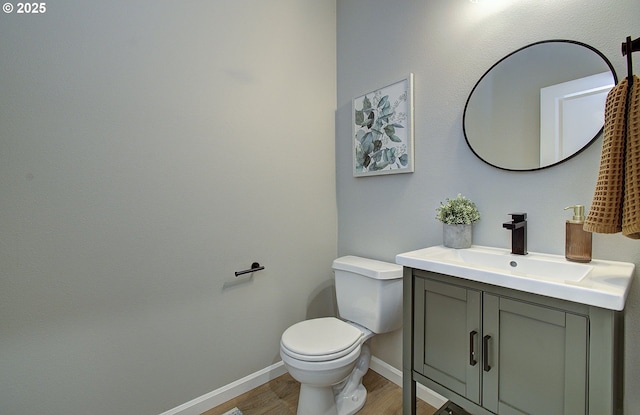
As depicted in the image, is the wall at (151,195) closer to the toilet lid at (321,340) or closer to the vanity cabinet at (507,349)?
the toilet lid at (321,340)

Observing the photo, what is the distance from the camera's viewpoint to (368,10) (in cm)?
189

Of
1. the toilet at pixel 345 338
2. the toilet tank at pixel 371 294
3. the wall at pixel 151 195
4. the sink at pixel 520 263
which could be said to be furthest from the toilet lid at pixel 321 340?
the sink at pixel 520 263

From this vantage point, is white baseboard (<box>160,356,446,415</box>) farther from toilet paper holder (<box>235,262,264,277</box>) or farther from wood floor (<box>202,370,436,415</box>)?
toilet paper holder (<box>235,262,264,277</box>)

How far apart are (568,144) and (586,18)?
48 centimetres

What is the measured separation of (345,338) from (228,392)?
32.6 inches

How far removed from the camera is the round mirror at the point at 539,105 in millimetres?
1094

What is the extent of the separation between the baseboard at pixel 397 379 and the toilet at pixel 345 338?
0.74ft

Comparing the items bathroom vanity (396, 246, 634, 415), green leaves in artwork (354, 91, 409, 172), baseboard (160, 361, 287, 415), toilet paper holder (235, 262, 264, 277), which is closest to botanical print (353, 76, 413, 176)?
green leaves in artwork (354, 91, 409, 172)

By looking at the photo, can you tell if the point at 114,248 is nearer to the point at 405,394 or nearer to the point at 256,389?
the point at 256,389

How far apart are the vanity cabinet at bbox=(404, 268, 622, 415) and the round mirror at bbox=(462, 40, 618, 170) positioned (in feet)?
2.14

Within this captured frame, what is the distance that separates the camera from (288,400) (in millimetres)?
1696

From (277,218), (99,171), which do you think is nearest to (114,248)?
(99,171)

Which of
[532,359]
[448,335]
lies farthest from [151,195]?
[532,359]

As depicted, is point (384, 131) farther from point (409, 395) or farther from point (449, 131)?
→ point (409, 395)
